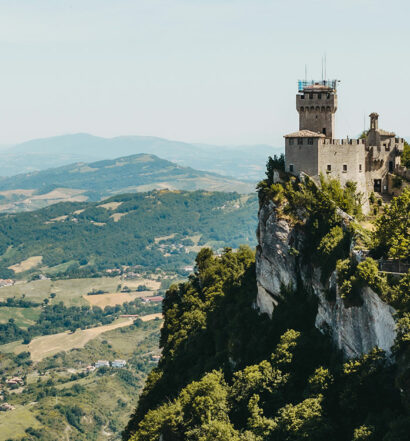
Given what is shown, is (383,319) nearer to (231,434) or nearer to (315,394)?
(315,394)

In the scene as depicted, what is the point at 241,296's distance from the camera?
3383 inches

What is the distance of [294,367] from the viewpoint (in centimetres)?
6438

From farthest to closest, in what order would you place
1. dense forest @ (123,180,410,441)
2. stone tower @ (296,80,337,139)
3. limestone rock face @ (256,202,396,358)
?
1. stone tower @ (296,80,337,139)
2. limestone rock face @ (256,202,396,358)
3. dense forest @ (123,180,410,441)

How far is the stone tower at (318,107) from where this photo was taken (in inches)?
3177

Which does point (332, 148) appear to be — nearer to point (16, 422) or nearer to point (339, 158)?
point (339, 158)

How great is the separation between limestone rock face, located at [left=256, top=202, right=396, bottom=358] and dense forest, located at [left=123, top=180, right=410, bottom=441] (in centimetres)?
102

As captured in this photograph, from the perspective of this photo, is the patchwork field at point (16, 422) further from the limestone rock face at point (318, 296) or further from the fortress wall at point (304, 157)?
the fortress wall at point (304, 157)

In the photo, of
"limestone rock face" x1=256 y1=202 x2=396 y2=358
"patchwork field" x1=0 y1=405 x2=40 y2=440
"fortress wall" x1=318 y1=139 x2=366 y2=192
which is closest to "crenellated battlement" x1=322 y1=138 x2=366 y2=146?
"fortress wall" x1=318 y1=139 x2=366 y2=192

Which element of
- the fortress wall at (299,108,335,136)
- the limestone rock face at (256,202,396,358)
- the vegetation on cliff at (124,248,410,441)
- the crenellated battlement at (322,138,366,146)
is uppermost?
the fortress wall at (299,108,335,136)

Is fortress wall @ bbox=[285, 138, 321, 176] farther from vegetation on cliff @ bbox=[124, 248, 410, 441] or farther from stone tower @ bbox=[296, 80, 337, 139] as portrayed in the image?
vegetation on cliff @ bbox=[124, 248, 410, 441]

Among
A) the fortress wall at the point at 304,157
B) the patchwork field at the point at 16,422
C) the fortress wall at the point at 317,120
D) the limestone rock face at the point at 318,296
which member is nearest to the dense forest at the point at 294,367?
the limestone rock face at the point at 318,296

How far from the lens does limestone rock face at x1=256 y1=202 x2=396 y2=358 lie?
56.8 metres

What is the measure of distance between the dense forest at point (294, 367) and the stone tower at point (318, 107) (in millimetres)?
9421

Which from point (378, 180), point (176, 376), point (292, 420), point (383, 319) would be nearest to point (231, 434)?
point (292, 420)
